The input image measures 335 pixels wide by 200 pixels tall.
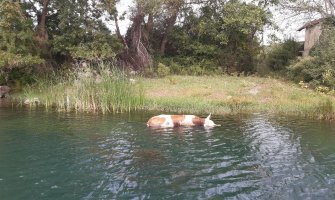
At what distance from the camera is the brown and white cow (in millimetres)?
13102

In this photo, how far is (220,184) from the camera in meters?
7.44

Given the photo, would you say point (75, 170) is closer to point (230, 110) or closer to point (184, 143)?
point (184, 143)

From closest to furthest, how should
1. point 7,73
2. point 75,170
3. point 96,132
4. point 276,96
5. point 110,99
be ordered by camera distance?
point 75,170
point 96,132
point 110,99
point 276,96
point 7,73

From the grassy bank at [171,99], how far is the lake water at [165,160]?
2.66 m

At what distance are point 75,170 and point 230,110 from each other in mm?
9742

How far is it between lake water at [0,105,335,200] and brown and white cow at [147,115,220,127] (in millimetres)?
434

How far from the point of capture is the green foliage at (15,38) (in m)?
21.5

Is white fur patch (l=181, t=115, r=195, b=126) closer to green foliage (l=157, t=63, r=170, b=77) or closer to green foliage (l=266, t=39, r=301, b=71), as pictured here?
green foliage (l=157, t=63, r=170, b=77)

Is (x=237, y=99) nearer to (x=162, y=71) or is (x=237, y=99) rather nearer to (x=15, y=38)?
(x=162, y=71)

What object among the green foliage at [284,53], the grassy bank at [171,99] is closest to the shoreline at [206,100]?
the grassy bank at [171,99]

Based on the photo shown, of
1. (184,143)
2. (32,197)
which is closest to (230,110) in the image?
(184,143)

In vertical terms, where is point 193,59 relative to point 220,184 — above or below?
above

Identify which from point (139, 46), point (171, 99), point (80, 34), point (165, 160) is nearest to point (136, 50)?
point (139, 46)

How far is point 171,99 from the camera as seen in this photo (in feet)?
60.4
